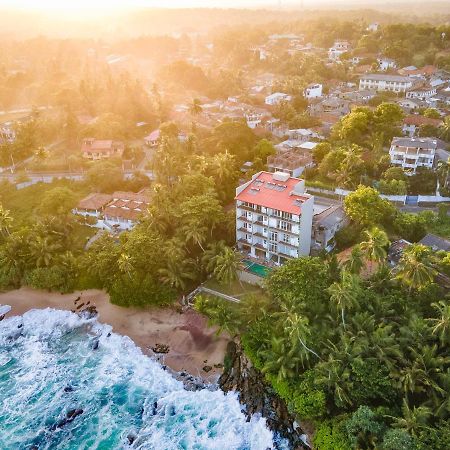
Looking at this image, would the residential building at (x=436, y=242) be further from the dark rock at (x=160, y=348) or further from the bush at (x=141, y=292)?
the dark rock at (x=160, y=348)

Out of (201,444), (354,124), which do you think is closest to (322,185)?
(354,124)

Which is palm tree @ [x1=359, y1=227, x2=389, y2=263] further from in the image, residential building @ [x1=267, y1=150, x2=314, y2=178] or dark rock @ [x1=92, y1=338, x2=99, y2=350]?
dark rock @ [x1=92, y1=338, x2=99, y2=350]

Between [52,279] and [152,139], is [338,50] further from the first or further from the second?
[52,279]

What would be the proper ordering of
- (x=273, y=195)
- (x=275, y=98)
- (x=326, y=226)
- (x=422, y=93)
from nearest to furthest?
(x=273, y=195)
(x=326, y=226)
(x=422, y=93)
(x=275, y=98)

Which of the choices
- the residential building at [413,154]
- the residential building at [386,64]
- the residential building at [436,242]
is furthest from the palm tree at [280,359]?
the residential building at [386,64]

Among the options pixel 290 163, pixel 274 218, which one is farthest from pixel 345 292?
pixel 290 163

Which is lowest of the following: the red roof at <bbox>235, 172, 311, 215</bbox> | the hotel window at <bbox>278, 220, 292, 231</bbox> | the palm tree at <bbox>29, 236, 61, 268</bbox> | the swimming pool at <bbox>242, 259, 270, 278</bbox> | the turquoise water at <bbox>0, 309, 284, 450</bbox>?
the turquoise water at <bbox>0, 309, 284, 450</bbox>

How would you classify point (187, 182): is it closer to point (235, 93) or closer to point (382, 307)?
point (382, 307)

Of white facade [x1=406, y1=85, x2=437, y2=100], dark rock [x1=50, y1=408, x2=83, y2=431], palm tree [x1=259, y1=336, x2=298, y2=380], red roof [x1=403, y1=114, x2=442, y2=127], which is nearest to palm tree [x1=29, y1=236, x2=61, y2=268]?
dark rock [x1=50, y1=408, x2=83, y2=431]
